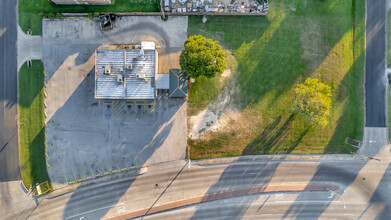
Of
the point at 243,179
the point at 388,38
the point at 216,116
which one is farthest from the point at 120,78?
the point at 388,38

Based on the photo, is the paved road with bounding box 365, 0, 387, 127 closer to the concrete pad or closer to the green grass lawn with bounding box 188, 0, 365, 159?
the green grass lawn with bounding box 188, 0, 365, 159

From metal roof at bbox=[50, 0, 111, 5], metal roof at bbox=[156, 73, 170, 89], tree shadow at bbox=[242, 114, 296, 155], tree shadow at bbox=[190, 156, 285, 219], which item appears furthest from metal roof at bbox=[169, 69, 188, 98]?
metal roof at bbox=[50, 0, 111, 5]

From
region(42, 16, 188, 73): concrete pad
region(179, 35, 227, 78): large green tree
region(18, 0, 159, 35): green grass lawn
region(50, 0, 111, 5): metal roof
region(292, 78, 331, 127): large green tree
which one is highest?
region(50, 0, 111, 5): metal roof

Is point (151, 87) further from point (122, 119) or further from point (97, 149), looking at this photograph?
point (97, 149)

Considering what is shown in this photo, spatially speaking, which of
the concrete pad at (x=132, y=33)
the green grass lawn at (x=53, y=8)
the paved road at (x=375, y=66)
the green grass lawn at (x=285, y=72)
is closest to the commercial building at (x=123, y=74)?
the concrete pad at (x=132, y=33)

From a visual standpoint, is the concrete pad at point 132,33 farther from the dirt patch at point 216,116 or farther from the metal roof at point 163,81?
the dirt patch at point 216,116

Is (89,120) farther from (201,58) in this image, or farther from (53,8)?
(201,58)
